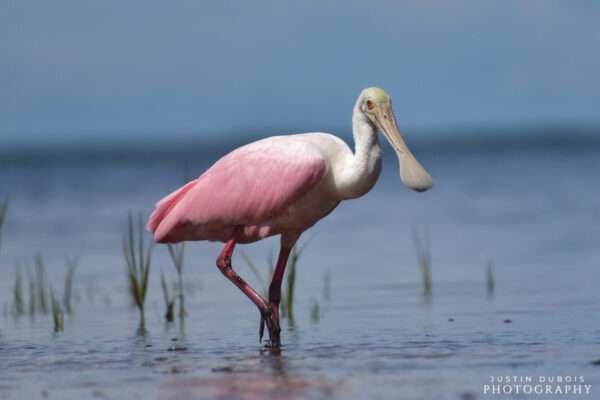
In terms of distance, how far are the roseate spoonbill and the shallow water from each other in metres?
0.71

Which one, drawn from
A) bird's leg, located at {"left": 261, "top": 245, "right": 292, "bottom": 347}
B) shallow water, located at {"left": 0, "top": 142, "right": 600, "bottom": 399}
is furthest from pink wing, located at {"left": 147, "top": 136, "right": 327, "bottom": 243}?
shallow water, located at {"left": 0, "top": 142, "right": 600, "bottom": 399}

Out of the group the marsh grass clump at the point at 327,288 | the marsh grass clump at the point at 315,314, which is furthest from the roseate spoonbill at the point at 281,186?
the marsh grass clump at the point at 327,288

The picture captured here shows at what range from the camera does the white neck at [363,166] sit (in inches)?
385

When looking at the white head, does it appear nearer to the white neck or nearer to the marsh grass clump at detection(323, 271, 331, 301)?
the white neck

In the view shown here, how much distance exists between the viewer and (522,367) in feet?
27.2

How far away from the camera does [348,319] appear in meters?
11.3

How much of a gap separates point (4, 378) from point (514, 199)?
18.9m

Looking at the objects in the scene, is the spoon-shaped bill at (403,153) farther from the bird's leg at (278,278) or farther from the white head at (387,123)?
the bird's leg at (278,278)

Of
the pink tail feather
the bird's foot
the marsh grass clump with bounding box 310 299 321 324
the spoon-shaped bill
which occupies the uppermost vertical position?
the spoon-shaped bill

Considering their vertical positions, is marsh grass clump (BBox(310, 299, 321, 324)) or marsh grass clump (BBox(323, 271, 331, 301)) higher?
marsh grass clump (BBox(323, 271, 331, 301))

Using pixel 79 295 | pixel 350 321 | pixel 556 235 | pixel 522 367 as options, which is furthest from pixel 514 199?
pixel 522 367

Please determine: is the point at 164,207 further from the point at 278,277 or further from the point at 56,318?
the point at 56,318

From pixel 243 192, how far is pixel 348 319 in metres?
1.67

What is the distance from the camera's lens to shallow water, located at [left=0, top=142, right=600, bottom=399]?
8125 millimetres
